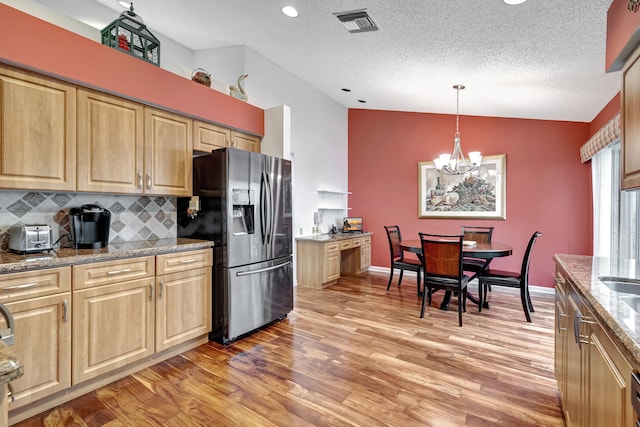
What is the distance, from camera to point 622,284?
1542 mm

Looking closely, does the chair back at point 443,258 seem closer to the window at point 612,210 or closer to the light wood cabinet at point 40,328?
the window at point 612,210

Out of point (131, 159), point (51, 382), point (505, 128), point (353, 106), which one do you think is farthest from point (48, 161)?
point (505, 128)

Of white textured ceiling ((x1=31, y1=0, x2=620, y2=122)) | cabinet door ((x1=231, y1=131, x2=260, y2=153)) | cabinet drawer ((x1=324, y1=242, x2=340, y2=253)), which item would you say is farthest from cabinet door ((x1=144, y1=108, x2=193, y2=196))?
cabinet drawer ((x1=324, y1=242, x2=340, y2=253))

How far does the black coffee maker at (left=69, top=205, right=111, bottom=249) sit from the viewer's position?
91.6 inches

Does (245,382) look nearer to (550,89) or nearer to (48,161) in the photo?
(48,161)

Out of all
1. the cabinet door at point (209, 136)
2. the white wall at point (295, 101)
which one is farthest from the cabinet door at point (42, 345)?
the white wall at point (295, 101)

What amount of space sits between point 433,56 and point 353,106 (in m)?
3.09

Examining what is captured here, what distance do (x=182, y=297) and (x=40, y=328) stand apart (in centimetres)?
93

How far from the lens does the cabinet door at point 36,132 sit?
1.91 meters

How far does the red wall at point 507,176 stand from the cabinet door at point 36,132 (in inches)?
192

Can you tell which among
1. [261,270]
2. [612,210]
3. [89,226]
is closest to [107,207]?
[89,226]

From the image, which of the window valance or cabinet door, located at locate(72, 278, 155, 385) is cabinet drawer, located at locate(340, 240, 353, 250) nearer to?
cabinet door, located at locate(72, 278, 155, 385)

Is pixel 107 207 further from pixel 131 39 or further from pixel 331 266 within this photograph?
pixel 331 266

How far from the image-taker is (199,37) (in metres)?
4.17
